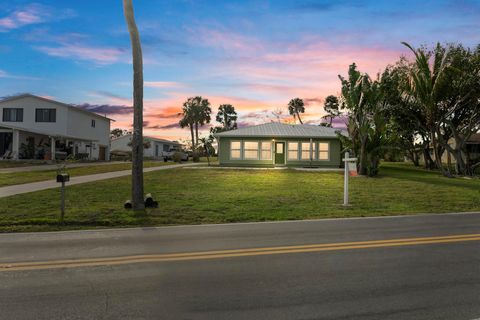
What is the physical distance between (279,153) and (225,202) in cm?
2090

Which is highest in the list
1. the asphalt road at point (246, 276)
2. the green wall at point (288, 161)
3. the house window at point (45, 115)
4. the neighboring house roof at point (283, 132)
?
the house window at point (45, 115)

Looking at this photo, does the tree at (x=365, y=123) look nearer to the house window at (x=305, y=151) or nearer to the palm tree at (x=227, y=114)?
the house window at (x=305, y=151)

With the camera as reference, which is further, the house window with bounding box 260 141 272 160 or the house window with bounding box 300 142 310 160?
the house window with bounding box 300 142 310 160

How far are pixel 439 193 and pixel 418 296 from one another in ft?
49.7

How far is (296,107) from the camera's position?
83125mm

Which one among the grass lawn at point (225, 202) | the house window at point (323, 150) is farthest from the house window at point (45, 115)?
the house window at point (323, 150)

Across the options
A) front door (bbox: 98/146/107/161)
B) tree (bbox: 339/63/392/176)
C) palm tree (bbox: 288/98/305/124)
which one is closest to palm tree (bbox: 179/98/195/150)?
palm tree (bbox: 288/98/305/124)

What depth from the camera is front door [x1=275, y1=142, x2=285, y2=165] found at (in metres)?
36.0

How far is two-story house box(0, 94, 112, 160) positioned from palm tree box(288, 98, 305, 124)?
4216 cm

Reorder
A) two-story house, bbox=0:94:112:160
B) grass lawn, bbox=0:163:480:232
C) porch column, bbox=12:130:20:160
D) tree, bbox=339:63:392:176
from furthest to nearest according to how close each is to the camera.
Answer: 1. two-story house, bbox=0:94:112:160
2. porch column, bbox=12:130:20:160
3. tree, bbox=339:63:392:176
4. grass lawn, bbox=0:163:480:232

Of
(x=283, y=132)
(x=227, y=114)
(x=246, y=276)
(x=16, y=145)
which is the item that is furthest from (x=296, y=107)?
(x=246, y=276)

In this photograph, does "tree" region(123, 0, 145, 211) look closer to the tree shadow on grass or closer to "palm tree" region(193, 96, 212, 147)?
the tree shadow on grass

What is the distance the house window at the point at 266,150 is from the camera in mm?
35812

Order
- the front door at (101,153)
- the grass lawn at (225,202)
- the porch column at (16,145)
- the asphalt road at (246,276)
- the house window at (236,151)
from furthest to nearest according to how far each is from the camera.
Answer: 1. the front door at (101,153)
2. the porch column at (16,145)
3. the house window at (236,151)
4. the grass lawn at (225,202)
5. the asphalt road at (246,276)
